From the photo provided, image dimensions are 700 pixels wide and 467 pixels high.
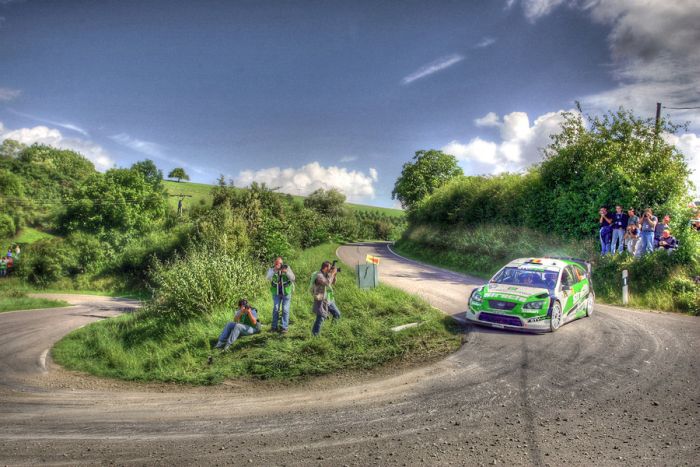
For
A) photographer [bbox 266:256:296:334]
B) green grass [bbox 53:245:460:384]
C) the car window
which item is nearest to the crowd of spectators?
the car window

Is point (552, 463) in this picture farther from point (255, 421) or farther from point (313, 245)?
point (313, 245)

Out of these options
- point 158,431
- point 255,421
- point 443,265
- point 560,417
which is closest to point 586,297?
point 560,417

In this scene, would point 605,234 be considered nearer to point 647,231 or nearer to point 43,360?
point 647,231

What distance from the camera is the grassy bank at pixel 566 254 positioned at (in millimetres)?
13242

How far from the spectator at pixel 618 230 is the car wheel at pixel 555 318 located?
8.08 m

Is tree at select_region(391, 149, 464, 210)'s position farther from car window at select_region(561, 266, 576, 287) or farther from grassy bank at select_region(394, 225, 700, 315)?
car window at select_region(561, 266, 576, 287)

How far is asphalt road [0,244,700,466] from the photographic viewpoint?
193 inches

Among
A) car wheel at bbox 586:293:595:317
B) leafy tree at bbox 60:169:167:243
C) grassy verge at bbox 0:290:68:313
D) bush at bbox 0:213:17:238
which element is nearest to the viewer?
car wheel at bbox 586:293:595:317

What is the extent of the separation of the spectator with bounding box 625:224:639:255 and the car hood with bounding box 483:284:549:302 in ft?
26.9

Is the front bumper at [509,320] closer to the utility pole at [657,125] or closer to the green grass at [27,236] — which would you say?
the utility pole at [657,125]

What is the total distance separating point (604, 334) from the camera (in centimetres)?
962

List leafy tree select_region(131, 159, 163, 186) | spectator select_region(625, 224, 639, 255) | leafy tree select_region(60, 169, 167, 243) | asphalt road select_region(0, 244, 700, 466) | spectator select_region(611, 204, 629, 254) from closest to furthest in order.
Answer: asphalt road select_region(0, 244, 700, 466) → spectator select_region(625, 224, 639, 255) → spectator select_region(611, 204, 629, 254) → leafy tree select_region(60, 169, 167, 243) → leafy tree select_region(131, 159, 163, 186)

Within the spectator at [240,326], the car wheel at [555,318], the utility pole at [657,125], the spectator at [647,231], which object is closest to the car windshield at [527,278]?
the car wheel at [555,318]

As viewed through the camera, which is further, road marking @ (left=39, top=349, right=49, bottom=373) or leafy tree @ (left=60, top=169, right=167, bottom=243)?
leafy tree @ (left=60, top=169, right=167, bottom=243)
